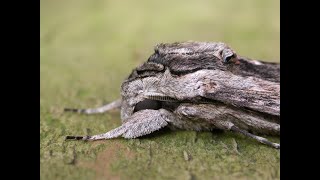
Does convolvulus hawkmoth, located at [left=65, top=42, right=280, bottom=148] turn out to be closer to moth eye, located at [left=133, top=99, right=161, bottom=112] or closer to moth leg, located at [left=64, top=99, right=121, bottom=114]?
moth eye, located at [left=133, top=99, right=161, bottom=112]

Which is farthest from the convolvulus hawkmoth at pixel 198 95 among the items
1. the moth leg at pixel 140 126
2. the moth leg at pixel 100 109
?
the moth leg at pixel 100 109

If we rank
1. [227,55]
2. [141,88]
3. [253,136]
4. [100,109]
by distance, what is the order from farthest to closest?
[100,109]
[141,88]
[227,55]
[253,136]

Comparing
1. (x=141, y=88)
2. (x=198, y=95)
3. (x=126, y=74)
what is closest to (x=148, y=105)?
(x=141, y=88)

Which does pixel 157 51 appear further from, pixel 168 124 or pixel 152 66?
pixel 168 124

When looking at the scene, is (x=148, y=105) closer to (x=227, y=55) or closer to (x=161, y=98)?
(x=161, y=98)

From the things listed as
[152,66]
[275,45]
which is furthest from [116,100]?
[275,45]

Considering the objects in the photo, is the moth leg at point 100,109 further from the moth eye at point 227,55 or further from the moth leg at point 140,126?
the moth eye at point 227,55
